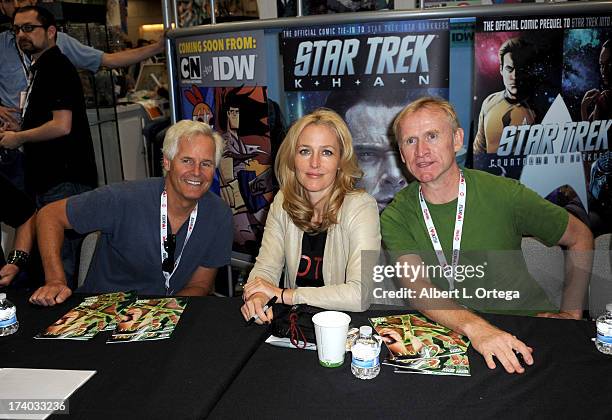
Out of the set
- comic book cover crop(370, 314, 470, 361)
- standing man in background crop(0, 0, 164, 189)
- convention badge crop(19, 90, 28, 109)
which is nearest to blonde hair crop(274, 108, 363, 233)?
comic book cover crop(370, 314, 470, 361)

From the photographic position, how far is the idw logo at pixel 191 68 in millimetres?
3078

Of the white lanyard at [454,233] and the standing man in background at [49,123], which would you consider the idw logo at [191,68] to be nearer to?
the standing man in background at [49,123]

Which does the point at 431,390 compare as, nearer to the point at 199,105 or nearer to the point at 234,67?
the point at 234,67

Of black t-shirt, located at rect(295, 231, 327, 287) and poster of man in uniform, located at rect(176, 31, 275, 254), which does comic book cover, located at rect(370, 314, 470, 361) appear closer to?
black t-shirt, located at rect(295, 231, 327, 287)

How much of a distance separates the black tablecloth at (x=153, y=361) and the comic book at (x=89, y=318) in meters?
0.03

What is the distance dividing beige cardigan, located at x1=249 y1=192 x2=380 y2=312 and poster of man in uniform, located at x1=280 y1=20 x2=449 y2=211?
0.68m

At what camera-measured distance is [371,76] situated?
2.61 meters

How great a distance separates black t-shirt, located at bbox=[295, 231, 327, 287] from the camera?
6.88 feet

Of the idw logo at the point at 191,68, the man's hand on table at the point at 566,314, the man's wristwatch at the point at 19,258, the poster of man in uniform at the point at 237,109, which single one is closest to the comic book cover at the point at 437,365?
the man's hand on table at the point at 566,314

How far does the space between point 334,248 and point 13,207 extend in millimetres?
1518

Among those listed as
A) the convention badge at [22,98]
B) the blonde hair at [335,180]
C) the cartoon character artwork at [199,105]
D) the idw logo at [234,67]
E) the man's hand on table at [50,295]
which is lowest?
the man's hand on table at [50,295]

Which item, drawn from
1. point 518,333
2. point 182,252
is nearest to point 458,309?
point 518,333

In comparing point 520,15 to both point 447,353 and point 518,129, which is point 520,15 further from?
point 447,353

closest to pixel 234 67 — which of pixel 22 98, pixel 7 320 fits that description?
pixel 7 320
